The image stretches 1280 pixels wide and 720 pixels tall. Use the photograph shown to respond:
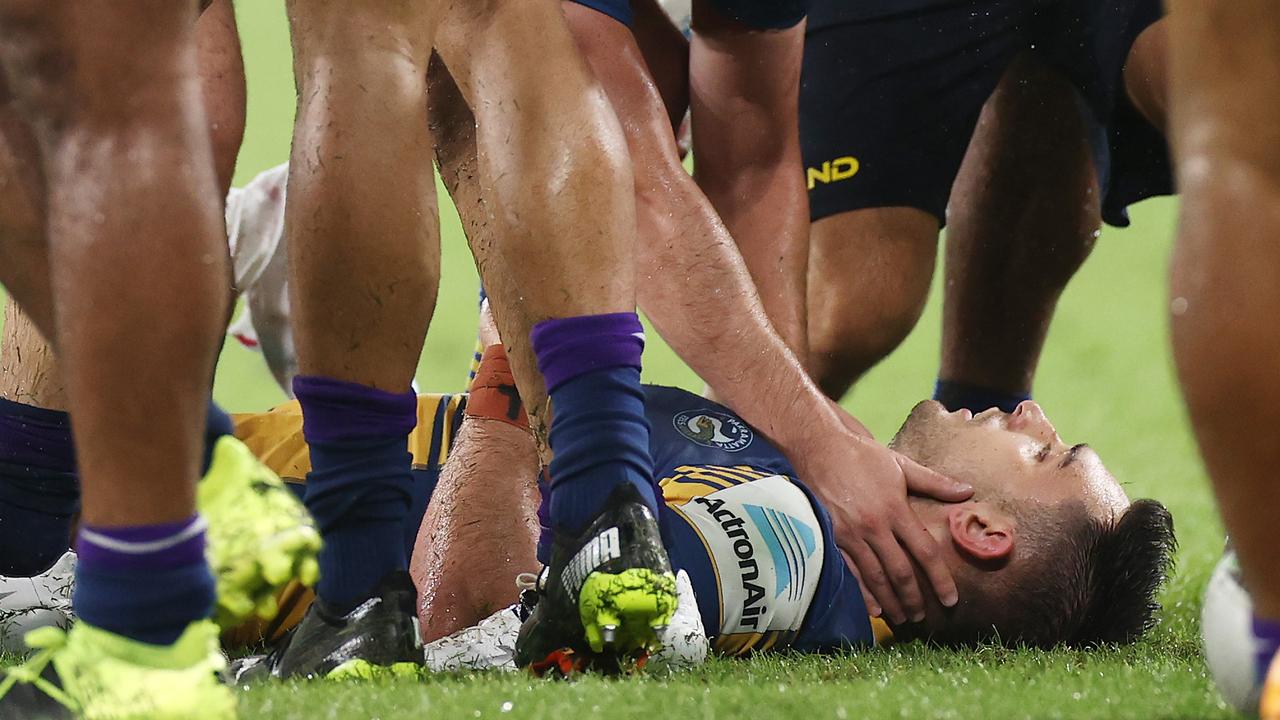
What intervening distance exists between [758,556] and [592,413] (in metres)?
0.45

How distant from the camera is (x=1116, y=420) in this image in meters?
6.98

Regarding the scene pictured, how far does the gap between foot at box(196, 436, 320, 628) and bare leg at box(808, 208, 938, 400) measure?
1948 mm

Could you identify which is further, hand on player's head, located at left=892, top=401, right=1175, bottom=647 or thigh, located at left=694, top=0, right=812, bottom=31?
thigh, located at left=694, top=0, right=812, bottom=31

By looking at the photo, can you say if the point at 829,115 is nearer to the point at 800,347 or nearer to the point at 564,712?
the point at 800,347

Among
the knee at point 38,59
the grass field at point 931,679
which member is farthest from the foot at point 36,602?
the knee at point 38,59

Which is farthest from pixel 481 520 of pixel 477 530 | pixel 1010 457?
pixel 1010 457

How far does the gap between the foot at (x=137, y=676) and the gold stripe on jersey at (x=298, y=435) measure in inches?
40.1

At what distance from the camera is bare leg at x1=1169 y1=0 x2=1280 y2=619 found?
44.6 inches

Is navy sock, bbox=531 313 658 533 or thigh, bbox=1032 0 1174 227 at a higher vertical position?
thigh, bbox=1032 0 1174 227

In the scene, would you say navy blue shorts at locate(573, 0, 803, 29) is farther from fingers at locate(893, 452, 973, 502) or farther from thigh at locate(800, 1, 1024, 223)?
fingers at locate(893, 452, 973, 502)

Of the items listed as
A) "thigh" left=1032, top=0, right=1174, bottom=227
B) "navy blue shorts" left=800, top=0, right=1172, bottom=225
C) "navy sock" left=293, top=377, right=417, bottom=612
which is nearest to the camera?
"navy sock" left=293, top=377, right=417, bottom=612

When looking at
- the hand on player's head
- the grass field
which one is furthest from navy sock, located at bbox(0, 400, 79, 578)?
the hand on player's head

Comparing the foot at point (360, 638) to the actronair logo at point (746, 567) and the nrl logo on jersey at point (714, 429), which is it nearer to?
the actronair logo at point (746, 567)

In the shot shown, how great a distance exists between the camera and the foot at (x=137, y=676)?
1.22 meters
